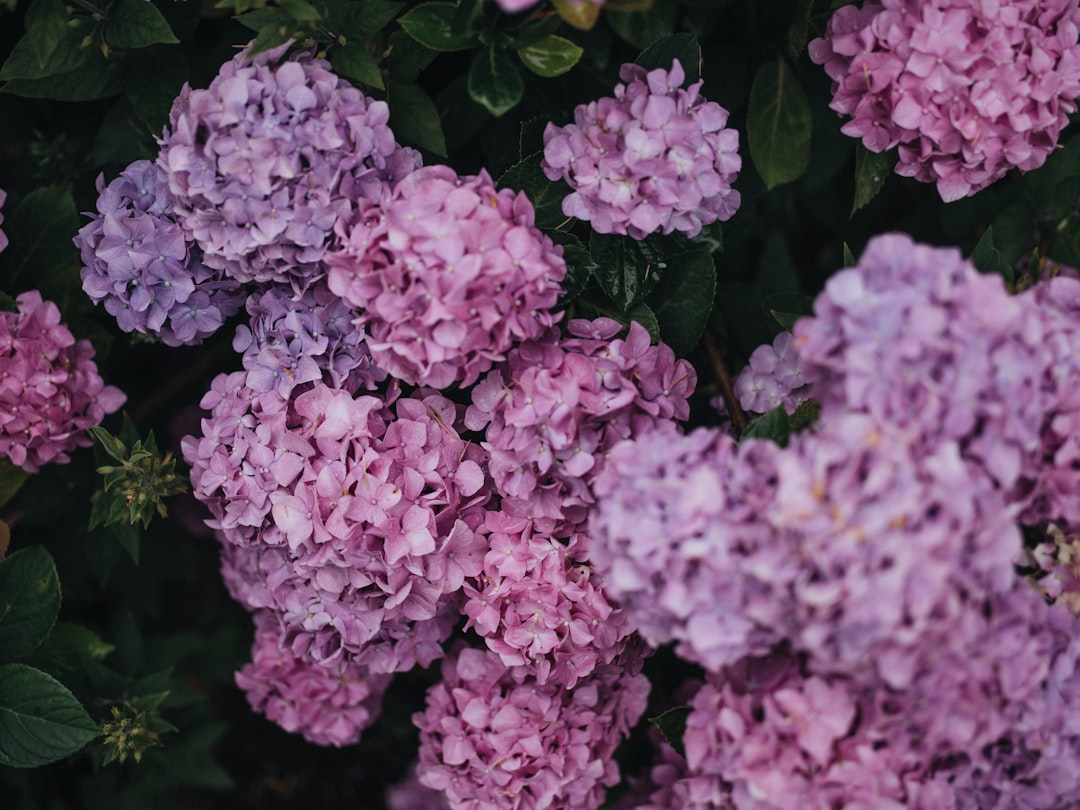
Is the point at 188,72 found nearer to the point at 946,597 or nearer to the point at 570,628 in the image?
the point at 570,628

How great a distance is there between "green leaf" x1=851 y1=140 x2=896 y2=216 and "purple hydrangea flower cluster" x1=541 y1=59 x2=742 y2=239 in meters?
0.32

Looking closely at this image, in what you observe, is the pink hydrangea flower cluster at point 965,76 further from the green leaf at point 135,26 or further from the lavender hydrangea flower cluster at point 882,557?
the green leaf at point 135,26

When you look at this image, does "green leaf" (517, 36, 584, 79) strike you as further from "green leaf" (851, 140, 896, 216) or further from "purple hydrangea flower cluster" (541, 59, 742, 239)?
"green leaf" (851, 140, 896, 216)

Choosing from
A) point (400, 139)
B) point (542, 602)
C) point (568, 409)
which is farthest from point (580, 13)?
point (542, 602)

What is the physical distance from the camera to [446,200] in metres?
1.67

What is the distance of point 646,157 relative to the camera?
1781mm

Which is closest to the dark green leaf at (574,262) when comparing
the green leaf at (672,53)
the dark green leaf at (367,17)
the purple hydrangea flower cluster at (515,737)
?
the green leaf at (672,53)

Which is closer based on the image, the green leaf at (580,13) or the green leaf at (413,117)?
the green leaf at (580,13)

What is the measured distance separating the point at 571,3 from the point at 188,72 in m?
0.96

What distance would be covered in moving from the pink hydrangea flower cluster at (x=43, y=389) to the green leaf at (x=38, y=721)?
1.44ft

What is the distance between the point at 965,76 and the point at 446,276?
991 millimetres

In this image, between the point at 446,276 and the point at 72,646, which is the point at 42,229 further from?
the point at 446,276

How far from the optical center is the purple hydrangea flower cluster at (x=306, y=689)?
224 cm

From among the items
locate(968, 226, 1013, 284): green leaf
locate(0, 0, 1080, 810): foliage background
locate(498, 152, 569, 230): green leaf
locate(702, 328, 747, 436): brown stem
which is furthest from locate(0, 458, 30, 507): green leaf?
locate(968, 226, 1013, 284): green leaf
